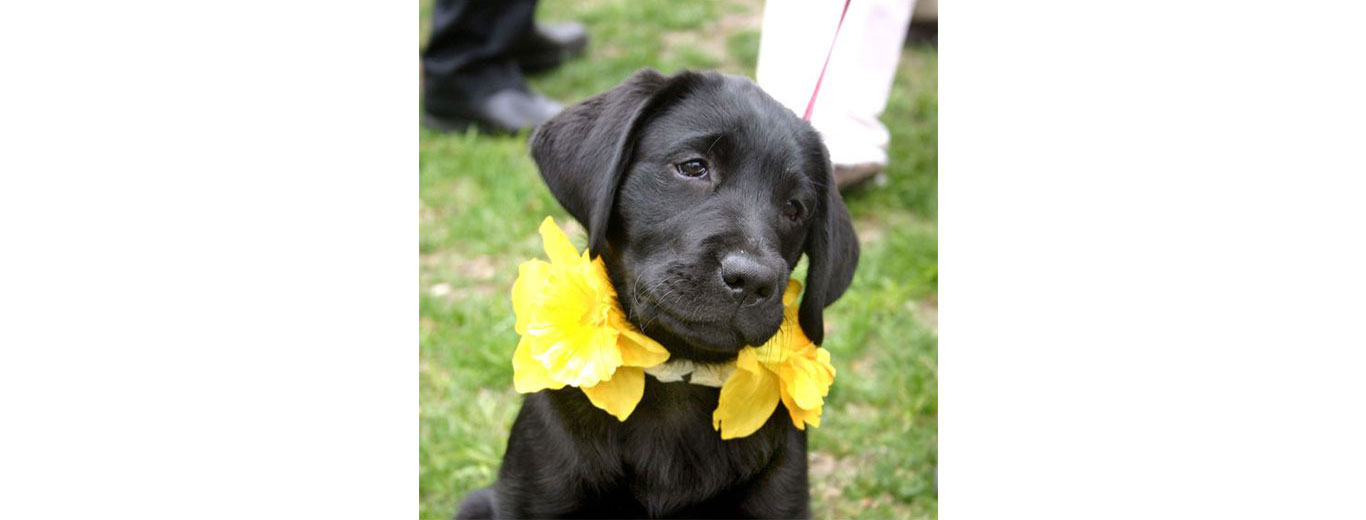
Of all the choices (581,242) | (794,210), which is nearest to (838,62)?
(794,210)

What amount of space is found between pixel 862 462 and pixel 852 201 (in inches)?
63.9

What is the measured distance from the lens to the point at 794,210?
296 cm

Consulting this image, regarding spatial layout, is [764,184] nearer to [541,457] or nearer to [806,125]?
[806,125]

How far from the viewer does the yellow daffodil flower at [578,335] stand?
291cm

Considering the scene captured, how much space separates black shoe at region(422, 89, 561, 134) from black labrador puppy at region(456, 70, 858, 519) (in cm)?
251

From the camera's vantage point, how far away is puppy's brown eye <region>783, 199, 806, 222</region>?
292 centimetres

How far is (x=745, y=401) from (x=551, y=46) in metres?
3.72

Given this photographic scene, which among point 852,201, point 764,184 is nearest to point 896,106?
point 852,201

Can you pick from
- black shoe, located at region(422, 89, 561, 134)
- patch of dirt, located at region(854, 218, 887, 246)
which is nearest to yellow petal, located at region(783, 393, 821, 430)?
patch of dirt, located at region(854, 218, 887, 246)

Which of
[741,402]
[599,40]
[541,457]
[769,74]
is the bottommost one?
[599,40]

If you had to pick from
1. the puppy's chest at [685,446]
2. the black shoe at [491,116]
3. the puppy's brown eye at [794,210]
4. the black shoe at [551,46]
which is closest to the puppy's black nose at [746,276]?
the puppy's brown eye at [794,210]

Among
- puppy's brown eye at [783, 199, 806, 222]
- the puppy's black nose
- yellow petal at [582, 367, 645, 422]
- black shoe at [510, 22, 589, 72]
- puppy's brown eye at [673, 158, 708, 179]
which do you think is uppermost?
puppy's brown eye at [673, 158, 708, 179]

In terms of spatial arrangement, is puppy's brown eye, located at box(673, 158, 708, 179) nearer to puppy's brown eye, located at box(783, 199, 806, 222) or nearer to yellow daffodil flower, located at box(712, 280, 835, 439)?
puppy's brown eye, located at box(783, 199, 806, 222)
